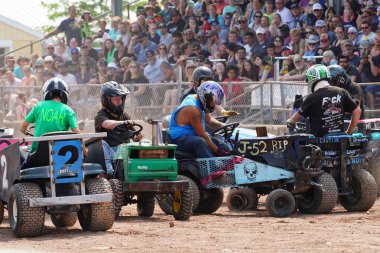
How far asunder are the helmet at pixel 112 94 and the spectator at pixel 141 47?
39.4 feet

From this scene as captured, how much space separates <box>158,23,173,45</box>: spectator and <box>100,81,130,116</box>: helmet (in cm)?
1228

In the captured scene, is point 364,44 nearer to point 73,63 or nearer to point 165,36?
point 165,36

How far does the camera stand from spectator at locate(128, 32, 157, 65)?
26.2 meters

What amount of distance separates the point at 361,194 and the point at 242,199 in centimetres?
156

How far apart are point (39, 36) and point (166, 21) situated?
40.7ft

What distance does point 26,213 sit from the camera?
11211mm

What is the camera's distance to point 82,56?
2786cm

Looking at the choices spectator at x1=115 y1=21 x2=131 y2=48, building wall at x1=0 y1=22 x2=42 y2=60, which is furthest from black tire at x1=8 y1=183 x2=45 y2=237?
building wall at x1=0 y1=22 x2=42 y2=60

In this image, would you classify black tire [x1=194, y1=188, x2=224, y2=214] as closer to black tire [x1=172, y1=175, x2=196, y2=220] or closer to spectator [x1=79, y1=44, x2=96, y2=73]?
black tire [x1=172, y1=175, x2=196, y2=220]

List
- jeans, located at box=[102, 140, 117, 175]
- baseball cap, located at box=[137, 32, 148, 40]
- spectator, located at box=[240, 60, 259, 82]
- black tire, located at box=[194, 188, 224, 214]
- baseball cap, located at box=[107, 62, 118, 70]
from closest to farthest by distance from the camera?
jeans, located at box=[102, 140, 117, 175]
black tire, located at box=[194, 188, 224, 214]
spectator, located at box=[240, 60, 259, 82]
baseball cap, located at box=[107, 62, 118, 70]
baseball cap, located at box=[137, 32, 148, 40]

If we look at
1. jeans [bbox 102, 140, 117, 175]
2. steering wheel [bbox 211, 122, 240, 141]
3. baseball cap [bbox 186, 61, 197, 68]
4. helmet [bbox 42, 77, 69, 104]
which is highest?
baseball cap [bbox 186, 61, 197, 68]

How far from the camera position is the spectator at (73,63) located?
27797 millimetres

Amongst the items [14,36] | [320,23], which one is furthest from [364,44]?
[14,36]

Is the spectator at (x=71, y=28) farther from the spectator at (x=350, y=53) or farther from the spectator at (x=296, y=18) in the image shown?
the spectator at (x=350, y=53)
